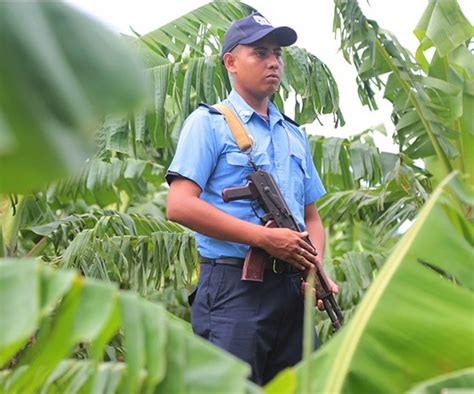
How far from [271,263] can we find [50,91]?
7.14 feet

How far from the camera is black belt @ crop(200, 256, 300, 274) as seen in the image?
3391 millimetres

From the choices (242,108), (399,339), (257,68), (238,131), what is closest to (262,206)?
(238,131)

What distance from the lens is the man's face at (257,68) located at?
3.56m

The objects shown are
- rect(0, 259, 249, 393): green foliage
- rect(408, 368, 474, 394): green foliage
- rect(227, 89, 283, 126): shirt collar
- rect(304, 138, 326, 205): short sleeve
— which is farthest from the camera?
rect(304, 138, 326, 205): short sleeve

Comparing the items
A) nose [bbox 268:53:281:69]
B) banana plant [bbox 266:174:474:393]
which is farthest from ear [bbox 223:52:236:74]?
banana plant [bbox 266:174:474:393]

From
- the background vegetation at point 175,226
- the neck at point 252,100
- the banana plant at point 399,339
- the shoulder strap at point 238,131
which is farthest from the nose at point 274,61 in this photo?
the banana plant at point 399,339

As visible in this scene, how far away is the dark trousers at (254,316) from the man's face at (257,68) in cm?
60

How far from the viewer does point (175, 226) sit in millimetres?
5059

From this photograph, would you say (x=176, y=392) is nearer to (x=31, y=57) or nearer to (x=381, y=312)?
(x=381, y=312)

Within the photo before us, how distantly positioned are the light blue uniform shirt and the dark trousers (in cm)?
10

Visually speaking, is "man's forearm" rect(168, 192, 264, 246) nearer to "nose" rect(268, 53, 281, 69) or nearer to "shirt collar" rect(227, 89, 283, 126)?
"shirt collar" rect(227, 89, 283, 126)

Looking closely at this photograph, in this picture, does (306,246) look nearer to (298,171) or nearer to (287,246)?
(287,246)

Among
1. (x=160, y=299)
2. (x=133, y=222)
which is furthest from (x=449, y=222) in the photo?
(x=160, y=299)

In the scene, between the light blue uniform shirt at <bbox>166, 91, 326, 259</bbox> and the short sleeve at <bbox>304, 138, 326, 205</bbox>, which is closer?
the light blue uniform shirt at <bbox>166, 91, 326, 259</bbox>
